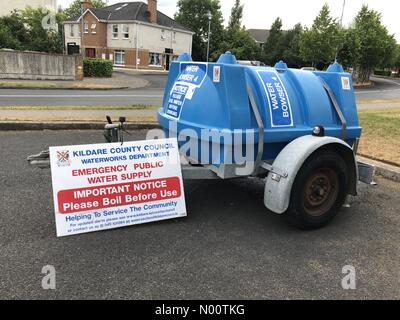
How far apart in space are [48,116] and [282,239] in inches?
304

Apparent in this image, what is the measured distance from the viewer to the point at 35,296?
285 centimetres

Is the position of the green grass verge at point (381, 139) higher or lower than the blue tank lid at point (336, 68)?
lower

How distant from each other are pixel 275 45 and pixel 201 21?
1434cm

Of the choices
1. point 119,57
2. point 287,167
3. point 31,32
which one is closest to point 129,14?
point 119,57

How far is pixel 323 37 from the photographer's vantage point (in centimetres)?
4153

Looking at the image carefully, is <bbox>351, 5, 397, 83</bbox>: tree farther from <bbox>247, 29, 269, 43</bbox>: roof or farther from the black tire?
the black tire

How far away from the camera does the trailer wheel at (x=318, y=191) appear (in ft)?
13.0

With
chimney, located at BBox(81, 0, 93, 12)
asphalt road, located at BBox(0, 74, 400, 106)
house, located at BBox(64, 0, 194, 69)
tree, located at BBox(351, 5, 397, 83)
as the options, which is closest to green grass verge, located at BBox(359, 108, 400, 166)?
asphalt road, located at BBox(0, 74, 400, 106)

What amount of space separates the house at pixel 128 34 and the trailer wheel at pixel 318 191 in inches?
1965

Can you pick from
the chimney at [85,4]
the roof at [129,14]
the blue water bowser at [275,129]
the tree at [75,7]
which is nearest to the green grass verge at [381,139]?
the blue water bowser at [275,129]

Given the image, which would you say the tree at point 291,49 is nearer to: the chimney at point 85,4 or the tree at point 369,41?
the tree at point 369,41

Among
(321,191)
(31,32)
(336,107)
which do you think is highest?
(31,32)

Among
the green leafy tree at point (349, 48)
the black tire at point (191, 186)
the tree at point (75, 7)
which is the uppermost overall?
the tree at point (75, 7)

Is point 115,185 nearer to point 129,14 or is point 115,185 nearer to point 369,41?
point 369,41
